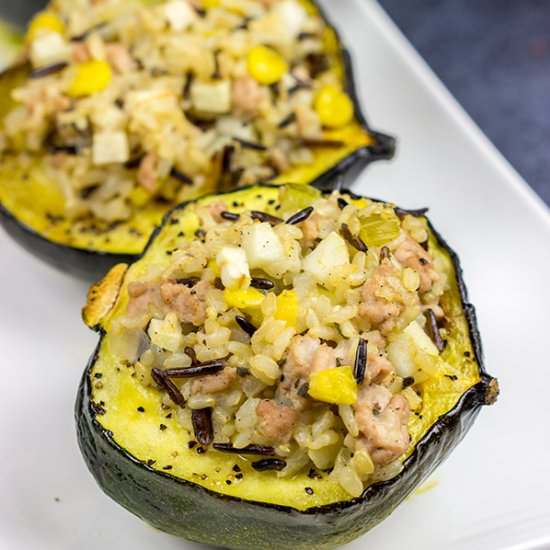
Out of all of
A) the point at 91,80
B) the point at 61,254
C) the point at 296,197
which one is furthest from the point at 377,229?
the point at 91,80

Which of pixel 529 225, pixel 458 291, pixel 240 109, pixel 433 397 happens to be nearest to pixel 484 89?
A: pixel 529 225

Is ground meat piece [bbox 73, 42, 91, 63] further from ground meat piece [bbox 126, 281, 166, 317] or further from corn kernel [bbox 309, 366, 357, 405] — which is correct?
corn kernel [bbox 309, 366, 357, 405]

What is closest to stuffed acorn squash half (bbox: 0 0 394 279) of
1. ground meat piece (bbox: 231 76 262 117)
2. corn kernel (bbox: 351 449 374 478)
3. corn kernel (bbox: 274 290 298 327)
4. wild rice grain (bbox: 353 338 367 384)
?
ground meat piece (bbox: 231 76 262 117)

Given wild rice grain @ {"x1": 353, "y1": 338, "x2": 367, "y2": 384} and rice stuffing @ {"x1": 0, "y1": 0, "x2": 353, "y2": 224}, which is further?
rice stuffing @ {"x1": 0, "y1": 0, "x2": 353, "y2": 224}

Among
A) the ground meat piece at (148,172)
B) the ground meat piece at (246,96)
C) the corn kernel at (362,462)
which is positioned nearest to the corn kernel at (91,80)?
the ground meat piece at (148,172)

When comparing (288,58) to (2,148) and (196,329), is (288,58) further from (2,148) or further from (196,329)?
(196,329)

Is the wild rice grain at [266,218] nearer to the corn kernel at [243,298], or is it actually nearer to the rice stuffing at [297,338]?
the rice stuffing at [297,338]
